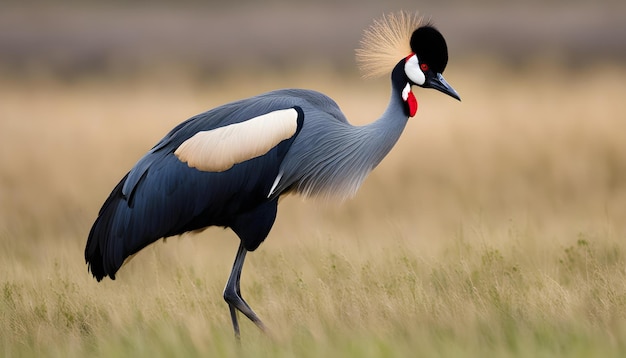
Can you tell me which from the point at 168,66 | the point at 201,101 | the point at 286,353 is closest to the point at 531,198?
the point at 286,353

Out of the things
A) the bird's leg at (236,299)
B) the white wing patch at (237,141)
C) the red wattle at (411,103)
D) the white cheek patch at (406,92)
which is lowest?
the bird's leg at (236,299)

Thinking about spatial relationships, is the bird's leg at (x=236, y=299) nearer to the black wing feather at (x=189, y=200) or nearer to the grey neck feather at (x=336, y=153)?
the black wing feather at (x=189, y=200)

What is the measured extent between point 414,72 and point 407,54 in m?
0.21

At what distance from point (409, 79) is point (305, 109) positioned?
2.03 ft

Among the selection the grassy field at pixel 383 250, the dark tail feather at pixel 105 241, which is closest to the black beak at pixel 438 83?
the grassy field at pixel 383 250

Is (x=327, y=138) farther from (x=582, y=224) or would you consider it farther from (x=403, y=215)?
(x=403, y=215)

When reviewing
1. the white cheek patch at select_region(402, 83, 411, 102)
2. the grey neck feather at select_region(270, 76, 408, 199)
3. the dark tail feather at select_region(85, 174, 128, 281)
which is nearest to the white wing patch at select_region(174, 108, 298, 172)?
the grey neck feather at select_region(270, 76, 408, 199)

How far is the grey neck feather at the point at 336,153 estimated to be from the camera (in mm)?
5684

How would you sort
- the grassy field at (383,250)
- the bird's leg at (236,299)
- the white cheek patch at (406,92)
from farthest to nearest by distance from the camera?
1. the white cheek patch at (406,92)
2. the bird's leg at (236,299)
3. the grassy field at (383,250)

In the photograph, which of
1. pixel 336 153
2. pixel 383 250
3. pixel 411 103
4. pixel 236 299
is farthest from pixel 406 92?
pixel 236 299

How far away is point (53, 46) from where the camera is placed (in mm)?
26547

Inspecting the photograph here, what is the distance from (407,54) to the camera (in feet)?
19.6

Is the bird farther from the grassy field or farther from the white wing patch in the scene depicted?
the grassy field

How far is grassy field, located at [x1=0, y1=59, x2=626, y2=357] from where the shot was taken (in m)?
5.09
